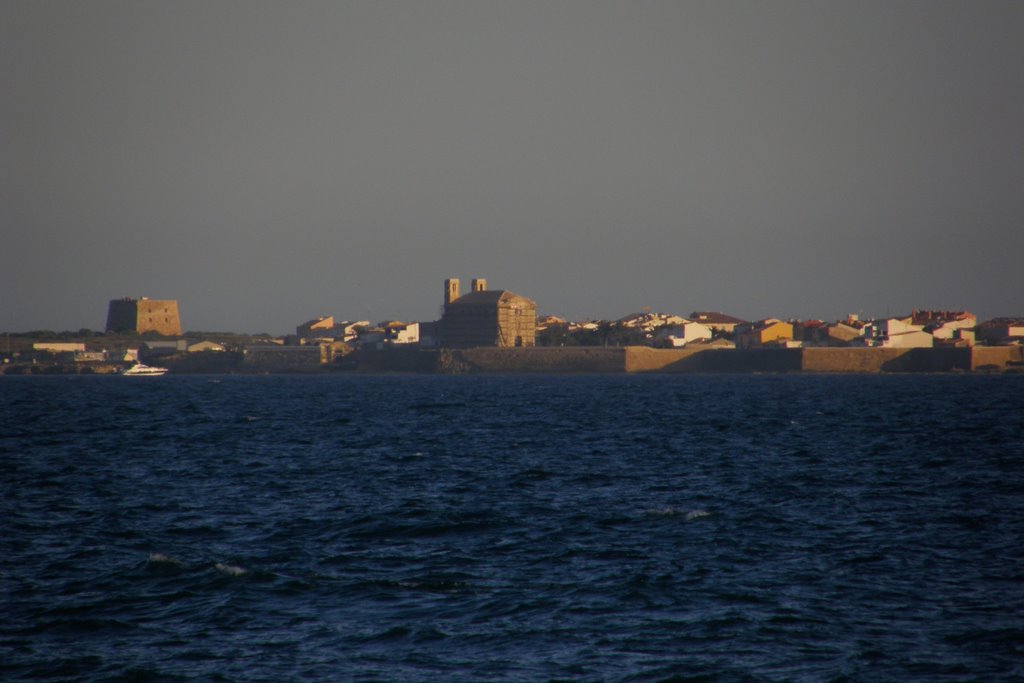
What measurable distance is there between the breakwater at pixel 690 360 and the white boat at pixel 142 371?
19728 mm

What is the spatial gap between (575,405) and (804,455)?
91.1 ft

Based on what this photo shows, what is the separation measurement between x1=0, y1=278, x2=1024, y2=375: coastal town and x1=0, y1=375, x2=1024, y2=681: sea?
271 ft

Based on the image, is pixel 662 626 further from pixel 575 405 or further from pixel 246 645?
pixel 575 405

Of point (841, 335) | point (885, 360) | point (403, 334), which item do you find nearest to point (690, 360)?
point (841, 335)

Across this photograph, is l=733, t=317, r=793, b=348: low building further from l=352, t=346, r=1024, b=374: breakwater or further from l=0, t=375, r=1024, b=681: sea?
l=0, t=375, r=1024, b=681: sea

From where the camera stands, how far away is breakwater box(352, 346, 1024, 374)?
10869 cm

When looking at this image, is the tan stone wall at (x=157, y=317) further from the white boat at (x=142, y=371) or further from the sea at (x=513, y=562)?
the sea at (x=513, y=562)

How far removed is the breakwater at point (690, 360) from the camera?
109 metres

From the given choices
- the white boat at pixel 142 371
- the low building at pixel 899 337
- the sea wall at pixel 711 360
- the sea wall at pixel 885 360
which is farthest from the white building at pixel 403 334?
the low building at pixel 899 337

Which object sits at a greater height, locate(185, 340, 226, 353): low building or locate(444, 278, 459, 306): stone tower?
locate(444, 278, 459, 306): stone tower

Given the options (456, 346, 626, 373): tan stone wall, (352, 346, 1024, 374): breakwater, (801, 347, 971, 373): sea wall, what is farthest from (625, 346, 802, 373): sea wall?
(456, 346, 626, 373): tan stone wall

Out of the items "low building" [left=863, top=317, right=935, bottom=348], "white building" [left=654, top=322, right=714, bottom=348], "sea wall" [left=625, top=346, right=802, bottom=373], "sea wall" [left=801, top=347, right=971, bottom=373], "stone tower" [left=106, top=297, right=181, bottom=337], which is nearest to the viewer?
"sea wall" [left=801, top=347, right=971, bottom=373]

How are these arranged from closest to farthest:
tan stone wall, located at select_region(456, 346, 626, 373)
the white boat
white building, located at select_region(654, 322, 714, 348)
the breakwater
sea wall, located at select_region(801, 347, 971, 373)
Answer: sea wall, located at select_region(801, 347, 971, 373)
the breakwater
tan stone wall, located at select_region(456, 346, 626, 373)
white building, located at select_region(654, 322, 714, 348)
the white boat

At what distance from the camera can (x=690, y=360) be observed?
116 metres
